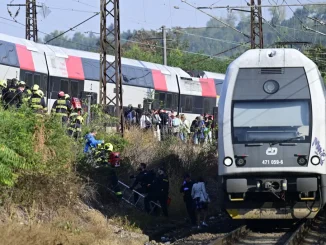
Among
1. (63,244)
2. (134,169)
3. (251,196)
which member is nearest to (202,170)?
(134,169)

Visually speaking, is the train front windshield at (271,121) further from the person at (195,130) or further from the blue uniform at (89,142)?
the person at (195,130)

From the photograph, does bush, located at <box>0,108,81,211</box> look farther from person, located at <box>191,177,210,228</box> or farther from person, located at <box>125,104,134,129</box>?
person, located at <box>125,104,134,129</box>

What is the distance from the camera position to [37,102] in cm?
2008

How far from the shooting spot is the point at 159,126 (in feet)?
105

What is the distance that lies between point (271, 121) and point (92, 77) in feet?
69.5

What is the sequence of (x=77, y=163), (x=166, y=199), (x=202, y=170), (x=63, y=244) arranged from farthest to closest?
(x=202, y=170), (x=166, y=199), (x=77, y=163), (x=63, y=244)

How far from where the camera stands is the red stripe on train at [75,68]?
35125 mm

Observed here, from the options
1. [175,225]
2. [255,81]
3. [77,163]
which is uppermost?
[255,81]

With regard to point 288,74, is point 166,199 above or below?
below

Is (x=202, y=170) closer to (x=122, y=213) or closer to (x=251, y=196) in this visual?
(x=122, y=213)

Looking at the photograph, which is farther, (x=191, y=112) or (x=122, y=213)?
(x=191, y=112)

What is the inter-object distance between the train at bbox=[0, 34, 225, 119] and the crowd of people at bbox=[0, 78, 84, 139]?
7864mm

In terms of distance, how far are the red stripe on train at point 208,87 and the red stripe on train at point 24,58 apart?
50.1 ft

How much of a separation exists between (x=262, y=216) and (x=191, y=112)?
2794 centimetres
